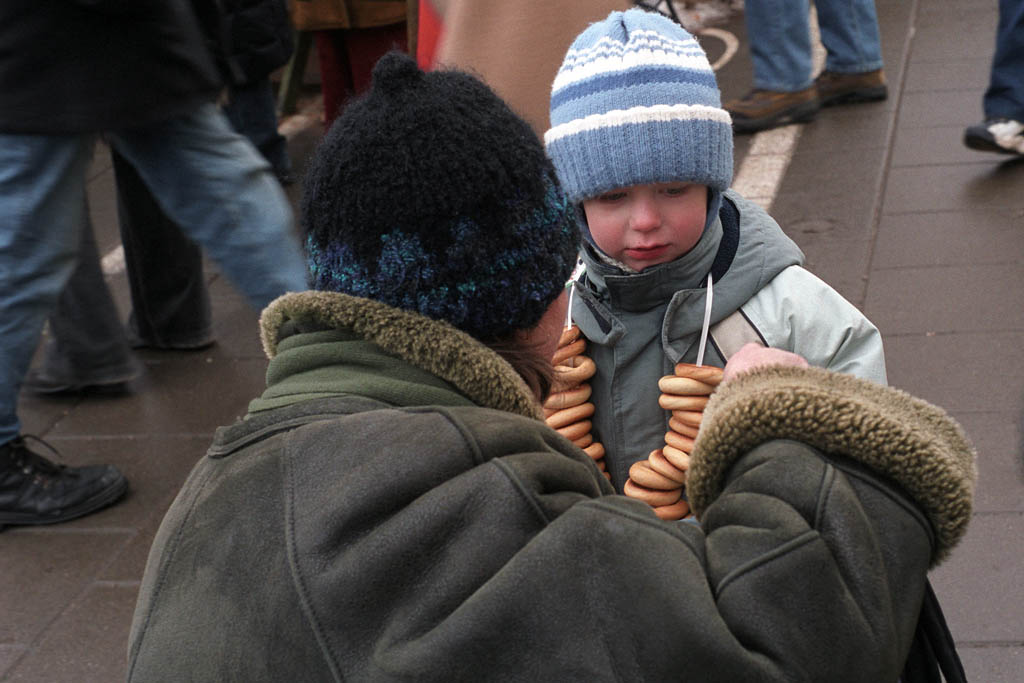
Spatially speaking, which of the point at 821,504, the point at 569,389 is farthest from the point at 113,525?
the point at 821,504

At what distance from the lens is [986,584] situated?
2.87 meters

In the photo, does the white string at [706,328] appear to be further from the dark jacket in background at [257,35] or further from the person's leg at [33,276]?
the dark jacket in background at [257,35]

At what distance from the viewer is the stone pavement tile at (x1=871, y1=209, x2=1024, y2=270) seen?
443cm

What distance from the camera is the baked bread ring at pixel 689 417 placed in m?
2.16

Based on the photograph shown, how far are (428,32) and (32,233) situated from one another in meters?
1.18

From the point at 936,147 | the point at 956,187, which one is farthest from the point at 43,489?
the point at 936,147

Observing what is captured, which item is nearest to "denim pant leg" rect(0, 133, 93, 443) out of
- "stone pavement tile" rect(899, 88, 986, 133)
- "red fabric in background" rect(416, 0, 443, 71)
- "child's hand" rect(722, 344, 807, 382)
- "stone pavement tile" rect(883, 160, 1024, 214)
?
"red fabric in background" rect(416, 0, 443, 71)

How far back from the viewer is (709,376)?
2141 mm

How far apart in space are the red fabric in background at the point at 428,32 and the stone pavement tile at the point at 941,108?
128 inches

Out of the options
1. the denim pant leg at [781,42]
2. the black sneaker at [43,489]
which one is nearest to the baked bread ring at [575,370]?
the black sneaker at [43,489]

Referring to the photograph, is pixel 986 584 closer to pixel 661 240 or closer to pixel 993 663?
pixel 993 663

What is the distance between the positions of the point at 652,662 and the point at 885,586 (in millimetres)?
251

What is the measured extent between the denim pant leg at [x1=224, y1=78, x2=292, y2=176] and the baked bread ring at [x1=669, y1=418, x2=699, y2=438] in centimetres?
379

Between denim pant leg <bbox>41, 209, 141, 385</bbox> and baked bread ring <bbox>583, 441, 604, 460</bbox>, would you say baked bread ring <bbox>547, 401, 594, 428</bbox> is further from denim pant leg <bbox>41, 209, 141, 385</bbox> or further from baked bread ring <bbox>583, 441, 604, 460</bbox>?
denim pant leg <bbox>41, 209, 141, 385</bbox>
